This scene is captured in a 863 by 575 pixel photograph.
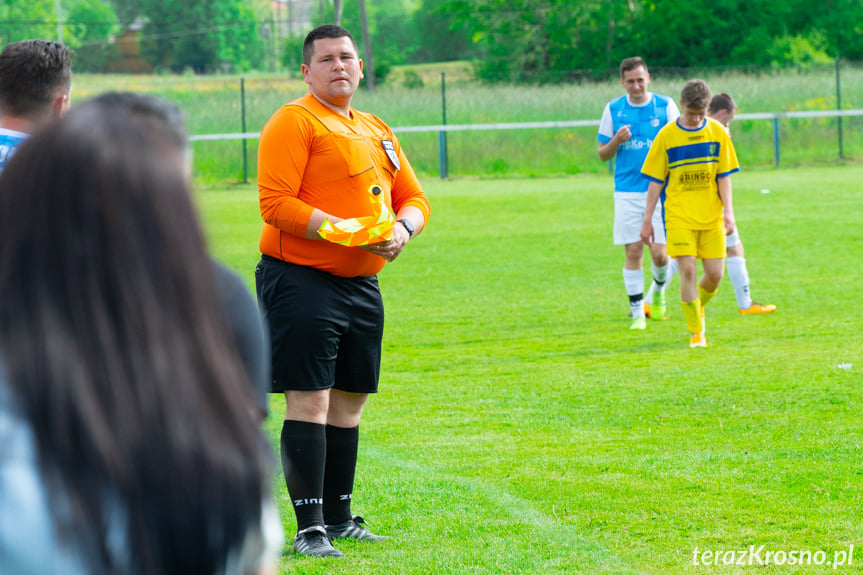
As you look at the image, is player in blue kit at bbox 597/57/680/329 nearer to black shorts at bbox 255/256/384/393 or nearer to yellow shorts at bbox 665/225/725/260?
yellow shorts at bbox 665/225/725/260

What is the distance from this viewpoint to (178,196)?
4.26 feet

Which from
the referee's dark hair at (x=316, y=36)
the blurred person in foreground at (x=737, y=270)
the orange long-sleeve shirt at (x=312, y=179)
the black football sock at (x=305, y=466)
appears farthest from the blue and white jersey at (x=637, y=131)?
the black football sock at (x=305, y=466)

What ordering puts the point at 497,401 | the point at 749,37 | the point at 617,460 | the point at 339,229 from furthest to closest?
the point at 749,37 → the point at 497,401 → the point at 617,460 → the point at 339,229

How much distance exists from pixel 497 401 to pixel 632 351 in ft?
6.36

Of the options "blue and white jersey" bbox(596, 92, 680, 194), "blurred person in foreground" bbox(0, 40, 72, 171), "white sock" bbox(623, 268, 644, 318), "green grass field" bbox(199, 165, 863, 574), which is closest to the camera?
"blurred person in foreground" bbox(0, 40, 72, 171)

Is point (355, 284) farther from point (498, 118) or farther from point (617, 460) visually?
point (498, 118)

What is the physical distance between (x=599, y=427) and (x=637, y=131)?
432cm

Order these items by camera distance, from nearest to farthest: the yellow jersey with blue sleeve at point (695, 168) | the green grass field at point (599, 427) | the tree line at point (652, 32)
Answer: the green grass field at point (599, 427), the yellow jersey with blue sleeve at point (695, 168), the tree line at point (652, 32)

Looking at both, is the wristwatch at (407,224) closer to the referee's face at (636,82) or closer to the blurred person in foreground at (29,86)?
the blurred person in foreground at (29,86)

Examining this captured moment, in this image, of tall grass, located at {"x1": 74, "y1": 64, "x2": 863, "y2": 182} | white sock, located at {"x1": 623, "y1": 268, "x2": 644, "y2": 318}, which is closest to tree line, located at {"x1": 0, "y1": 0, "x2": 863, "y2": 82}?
tall grass, located at {"x1": 74, "y1": 64, "x2": 863, "y2": 182}

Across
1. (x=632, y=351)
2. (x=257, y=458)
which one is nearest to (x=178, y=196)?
(x=257, y=458)

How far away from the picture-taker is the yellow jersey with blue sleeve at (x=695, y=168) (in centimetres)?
848

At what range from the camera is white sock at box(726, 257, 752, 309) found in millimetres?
10195

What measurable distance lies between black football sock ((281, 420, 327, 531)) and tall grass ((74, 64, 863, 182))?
23.6 metres
